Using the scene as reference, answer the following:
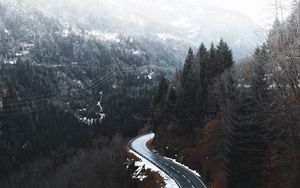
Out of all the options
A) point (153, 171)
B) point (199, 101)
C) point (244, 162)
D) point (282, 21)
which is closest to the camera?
point (282, 21)

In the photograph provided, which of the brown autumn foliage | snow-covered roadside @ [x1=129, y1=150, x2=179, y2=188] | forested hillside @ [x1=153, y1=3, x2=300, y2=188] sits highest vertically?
forested hillside @ [x1=153, y1=3, x2=300, y2=188]

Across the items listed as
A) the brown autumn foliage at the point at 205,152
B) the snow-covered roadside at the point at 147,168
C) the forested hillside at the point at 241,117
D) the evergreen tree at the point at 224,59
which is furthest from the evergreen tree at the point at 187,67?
the snow-covered roadside at the point at 147,168

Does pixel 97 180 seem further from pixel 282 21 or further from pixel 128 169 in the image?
pixel 282 21

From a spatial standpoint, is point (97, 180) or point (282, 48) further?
point (97, 180)

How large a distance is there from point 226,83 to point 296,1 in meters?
45.3

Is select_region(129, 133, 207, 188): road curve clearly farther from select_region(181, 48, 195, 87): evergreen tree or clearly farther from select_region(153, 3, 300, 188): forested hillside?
select_region(181, 48, 195, 87): evergreen tree

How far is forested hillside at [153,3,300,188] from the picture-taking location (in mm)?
36219

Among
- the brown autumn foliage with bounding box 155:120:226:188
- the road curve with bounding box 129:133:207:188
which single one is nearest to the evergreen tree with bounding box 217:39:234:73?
the brown autumn foliage with bounding box 155:120:226:188

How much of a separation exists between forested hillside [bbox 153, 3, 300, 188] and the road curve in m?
1.81

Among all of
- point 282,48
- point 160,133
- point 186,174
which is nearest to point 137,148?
point 160,133

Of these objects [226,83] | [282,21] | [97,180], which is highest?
[282,21]

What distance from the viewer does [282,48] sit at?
34656 millimetres

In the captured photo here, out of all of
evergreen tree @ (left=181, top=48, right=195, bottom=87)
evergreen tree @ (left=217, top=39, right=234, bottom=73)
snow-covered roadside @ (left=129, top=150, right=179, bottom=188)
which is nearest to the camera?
snow-covered roadside @ (left=129, top=150, right=179, bottom=188)

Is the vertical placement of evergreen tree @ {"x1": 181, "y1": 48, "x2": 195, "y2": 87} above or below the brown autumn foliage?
above
